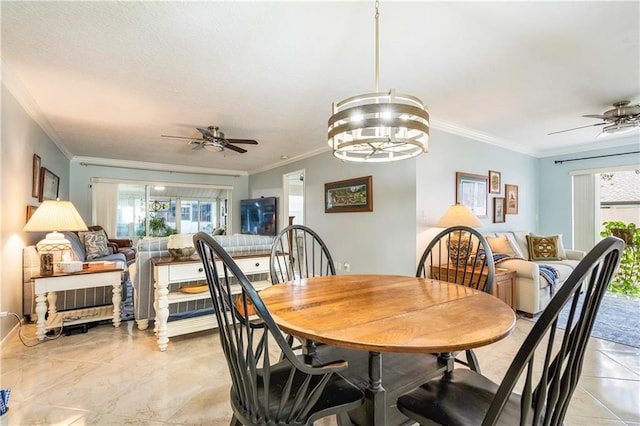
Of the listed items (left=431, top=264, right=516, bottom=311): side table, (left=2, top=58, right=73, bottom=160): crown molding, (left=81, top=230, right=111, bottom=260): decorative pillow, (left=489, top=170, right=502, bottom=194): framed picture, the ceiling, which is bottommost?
(left=431, top=264, right=516, bottom=311): side table

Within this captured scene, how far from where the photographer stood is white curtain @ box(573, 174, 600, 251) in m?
4.86

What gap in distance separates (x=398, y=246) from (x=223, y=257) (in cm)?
323

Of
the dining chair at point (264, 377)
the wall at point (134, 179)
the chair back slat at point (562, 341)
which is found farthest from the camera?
the wall at point (134, 179)

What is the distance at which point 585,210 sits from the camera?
4.94 m

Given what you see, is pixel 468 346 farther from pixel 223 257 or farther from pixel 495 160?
pixel 495 160

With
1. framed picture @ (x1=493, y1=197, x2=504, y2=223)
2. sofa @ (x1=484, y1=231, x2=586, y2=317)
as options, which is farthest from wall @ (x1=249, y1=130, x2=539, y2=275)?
sofa @ (x1=484, y1=231, x2=586, y2=317)

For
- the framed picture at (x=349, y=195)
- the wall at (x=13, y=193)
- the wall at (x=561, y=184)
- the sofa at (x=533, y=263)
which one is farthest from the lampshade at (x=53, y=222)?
the wall at (x=561, y=184)

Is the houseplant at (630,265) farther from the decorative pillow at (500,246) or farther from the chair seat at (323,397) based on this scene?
the chair seat at (323,397)

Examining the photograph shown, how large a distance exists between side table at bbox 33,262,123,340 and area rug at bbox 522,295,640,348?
408 cm

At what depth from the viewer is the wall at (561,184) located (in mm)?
4699

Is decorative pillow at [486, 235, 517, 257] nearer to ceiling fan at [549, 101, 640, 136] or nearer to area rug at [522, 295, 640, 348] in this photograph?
area rug at [522, 295, 640, 348]

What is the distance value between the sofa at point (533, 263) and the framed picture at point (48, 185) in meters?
5.65

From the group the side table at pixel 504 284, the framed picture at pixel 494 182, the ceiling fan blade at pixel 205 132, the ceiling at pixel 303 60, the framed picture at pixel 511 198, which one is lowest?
the side table at pixel 504 284

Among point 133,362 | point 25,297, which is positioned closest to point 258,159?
point 25,297
